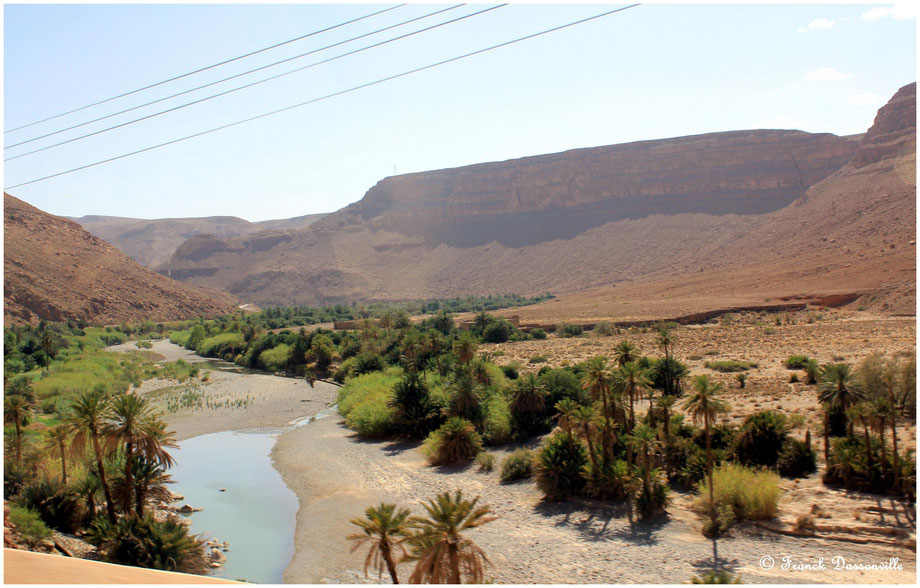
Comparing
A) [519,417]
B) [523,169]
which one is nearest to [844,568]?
[519,417]

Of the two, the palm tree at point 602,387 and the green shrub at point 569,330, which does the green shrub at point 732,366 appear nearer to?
the palm tree at point 602,387

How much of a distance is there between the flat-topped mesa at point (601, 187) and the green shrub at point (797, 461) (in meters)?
120

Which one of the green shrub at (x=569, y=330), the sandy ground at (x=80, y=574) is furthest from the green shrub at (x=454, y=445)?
the green shrub at (x=569, y=330)

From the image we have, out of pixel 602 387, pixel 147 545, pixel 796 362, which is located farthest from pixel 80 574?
pixel 796 362

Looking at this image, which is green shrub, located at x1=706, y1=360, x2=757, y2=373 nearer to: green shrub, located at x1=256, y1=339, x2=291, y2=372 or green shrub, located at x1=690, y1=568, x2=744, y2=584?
green shrub, located at x1=690, y1=568, x2=744, y2=584

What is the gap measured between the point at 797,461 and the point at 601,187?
460ft

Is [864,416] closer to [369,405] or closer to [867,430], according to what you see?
[867,430]

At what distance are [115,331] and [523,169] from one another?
10788cm

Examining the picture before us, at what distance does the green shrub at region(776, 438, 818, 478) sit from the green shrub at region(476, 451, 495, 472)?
436 inches

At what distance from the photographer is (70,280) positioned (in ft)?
320

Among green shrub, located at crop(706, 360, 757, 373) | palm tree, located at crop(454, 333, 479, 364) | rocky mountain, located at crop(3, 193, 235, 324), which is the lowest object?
green shrub, located at crop(706, 360, 757, 373)

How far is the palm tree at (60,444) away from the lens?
20188mm

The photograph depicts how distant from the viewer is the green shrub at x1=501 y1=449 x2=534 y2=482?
26.1 meters

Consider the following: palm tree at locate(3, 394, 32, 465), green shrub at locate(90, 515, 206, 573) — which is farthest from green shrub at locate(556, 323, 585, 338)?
green shrub at locate(90, 515, 206, 573)
